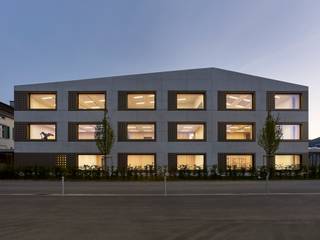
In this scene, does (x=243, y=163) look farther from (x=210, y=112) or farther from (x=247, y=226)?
(x=247, y=226)

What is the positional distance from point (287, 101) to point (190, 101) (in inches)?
441

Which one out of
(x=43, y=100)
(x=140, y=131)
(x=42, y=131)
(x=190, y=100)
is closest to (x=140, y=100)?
(x=140, y=131)

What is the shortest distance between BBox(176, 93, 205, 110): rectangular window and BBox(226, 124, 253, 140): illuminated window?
3935 mm

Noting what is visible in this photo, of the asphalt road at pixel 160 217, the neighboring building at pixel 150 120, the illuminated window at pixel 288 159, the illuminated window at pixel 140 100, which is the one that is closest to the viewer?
the asphalt road at pixel 160 217

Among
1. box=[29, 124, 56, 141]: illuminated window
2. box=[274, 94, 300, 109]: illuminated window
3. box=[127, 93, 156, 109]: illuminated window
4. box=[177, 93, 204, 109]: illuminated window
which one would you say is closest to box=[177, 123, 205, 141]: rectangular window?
box=[177, 93, 204, 109]: illuminated window

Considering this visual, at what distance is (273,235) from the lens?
30.1 feet

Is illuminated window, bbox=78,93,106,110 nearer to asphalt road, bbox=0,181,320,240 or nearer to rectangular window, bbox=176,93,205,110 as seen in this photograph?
rectangular window, bbox=176,93,205,110

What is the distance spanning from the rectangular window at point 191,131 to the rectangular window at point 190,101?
202 cm

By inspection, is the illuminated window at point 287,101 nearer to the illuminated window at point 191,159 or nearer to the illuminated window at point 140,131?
the illuminated window at point 191,159

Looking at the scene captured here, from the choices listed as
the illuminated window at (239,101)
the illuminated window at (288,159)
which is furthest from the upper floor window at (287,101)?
the illuminated window at (288,159)

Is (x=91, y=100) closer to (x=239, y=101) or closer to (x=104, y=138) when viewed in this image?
(x=104, y=138)

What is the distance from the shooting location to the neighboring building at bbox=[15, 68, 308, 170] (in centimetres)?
4181

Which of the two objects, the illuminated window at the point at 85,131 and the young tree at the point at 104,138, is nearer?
the young tree at the point at 104,138

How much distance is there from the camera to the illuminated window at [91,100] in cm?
4253
